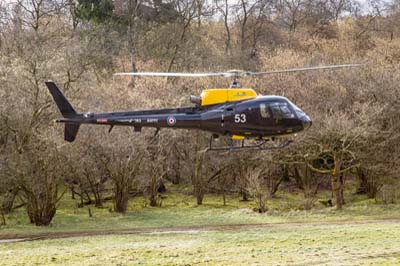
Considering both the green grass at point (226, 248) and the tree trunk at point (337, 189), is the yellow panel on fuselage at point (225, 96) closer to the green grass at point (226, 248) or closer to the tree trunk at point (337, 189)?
the green grass at point (226, 248)

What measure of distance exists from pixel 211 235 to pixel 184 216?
7.06 m

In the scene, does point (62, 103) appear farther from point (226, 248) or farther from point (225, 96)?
point (226, 248)

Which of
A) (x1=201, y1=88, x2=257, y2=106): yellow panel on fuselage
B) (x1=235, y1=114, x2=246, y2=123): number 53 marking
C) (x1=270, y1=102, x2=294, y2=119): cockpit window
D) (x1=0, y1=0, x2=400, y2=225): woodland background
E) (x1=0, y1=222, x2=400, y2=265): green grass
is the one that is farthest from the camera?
(x1=0, y1=0, x2=400, y2=225): woodland background

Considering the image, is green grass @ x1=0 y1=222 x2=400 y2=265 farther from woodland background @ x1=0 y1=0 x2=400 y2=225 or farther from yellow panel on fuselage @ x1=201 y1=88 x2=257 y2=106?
woodland background @ x1=0 y1=0 x2=400 y2=225

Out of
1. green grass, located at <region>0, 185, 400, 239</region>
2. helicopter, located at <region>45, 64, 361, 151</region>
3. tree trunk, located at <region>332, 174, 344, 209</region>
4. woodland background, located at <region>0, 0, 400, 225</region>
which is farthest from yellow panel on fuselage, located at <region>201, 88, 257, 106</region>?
tree trunk, located at <region>332, 174, 344, 209</region>

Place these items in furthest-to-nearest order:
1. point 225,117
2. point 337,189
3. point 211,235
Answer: point 337,189
point 211,235
point 225,117

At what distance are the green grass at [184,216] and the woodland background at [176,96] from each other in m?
0.79

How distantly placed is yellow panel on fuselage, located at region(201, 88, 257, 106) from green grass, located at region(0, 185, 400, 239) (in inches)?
305

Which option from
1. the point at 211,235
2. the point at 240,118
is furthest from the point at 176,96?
the point at 240,118

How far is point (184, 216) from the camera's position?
87.6ft

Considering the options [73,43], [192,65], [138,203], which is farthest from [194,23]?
[138,203]

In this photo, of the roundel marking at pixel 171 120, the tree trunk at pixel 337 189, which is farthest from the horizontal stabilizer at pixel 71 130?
the tree trunk at pixel 337 189

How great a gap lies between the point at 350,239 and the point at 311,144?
1052cm

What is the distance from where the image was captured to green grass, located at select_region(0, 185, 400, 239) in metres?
23.9
